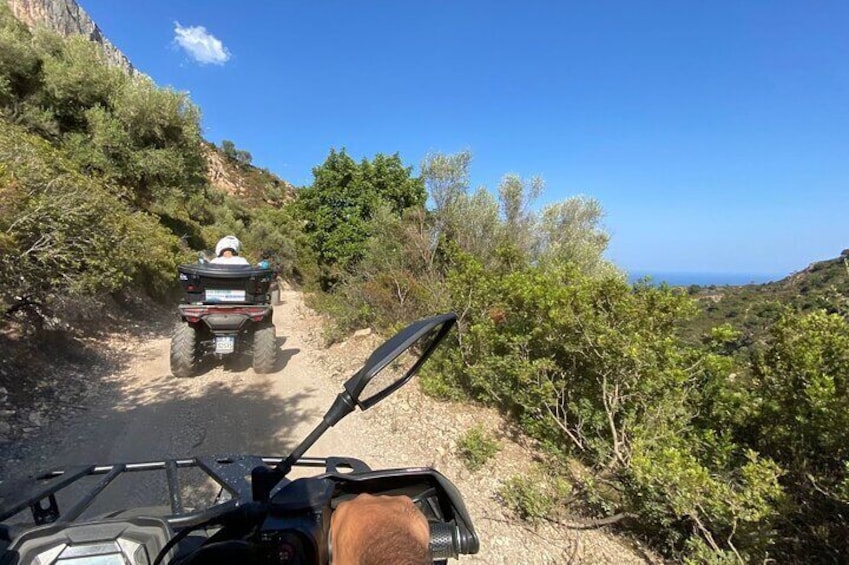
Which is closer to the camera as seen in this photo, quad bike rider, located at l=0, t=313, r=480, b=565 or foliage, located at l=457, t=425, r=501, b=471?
quad bike rider, located at l=0, t=313, r=480, b=565

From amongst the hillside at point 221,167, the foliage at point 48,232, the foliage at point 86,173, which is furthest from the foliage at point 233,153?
the foliage at point 48,232

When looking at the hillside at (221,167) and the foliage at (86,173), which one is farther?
the hillside at (221,167)

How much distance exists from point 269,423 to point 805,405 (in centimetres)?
512

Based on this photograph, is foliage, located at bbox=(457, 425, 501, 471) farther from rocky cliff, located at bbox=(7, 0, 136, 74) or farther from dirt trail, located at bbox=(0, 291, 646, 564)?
rocky cliff, located at bbox=(7, 0, 136, 74)

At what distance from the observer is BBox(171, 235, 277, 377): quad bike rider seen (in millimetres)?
5852

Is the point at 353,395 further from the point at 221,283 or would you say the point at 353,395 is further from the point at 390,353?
the point at 221,283

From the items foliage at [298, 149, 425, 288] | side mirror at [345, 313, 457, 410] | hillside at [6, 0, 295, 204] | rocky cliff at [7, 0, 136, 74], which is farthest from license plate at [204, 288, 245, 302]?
rocky cliff at [7, 0, 136, 74]

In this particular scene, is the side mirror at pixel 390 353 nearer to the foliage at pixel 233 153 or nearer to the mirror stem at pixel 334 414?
the mirror stem at pixel 334 414

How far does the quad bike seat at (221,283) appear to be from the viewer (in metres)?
5.82

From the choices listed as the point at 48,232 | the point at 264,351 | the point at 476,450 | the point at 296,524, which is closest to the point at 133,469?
the point at 296,524

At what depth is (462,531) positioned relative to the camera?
1.38 meters

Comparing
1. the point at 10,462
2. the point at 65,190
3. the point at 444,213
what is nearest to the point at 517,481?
the point at 10,462

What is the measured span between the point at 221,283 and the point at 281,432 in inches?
91.1

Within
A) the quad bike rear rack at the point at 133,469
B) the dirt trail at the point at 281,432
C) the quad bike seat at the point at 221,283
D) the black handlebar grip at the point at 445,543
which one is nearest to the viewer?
the black handlebar grip at the point at 445,543
